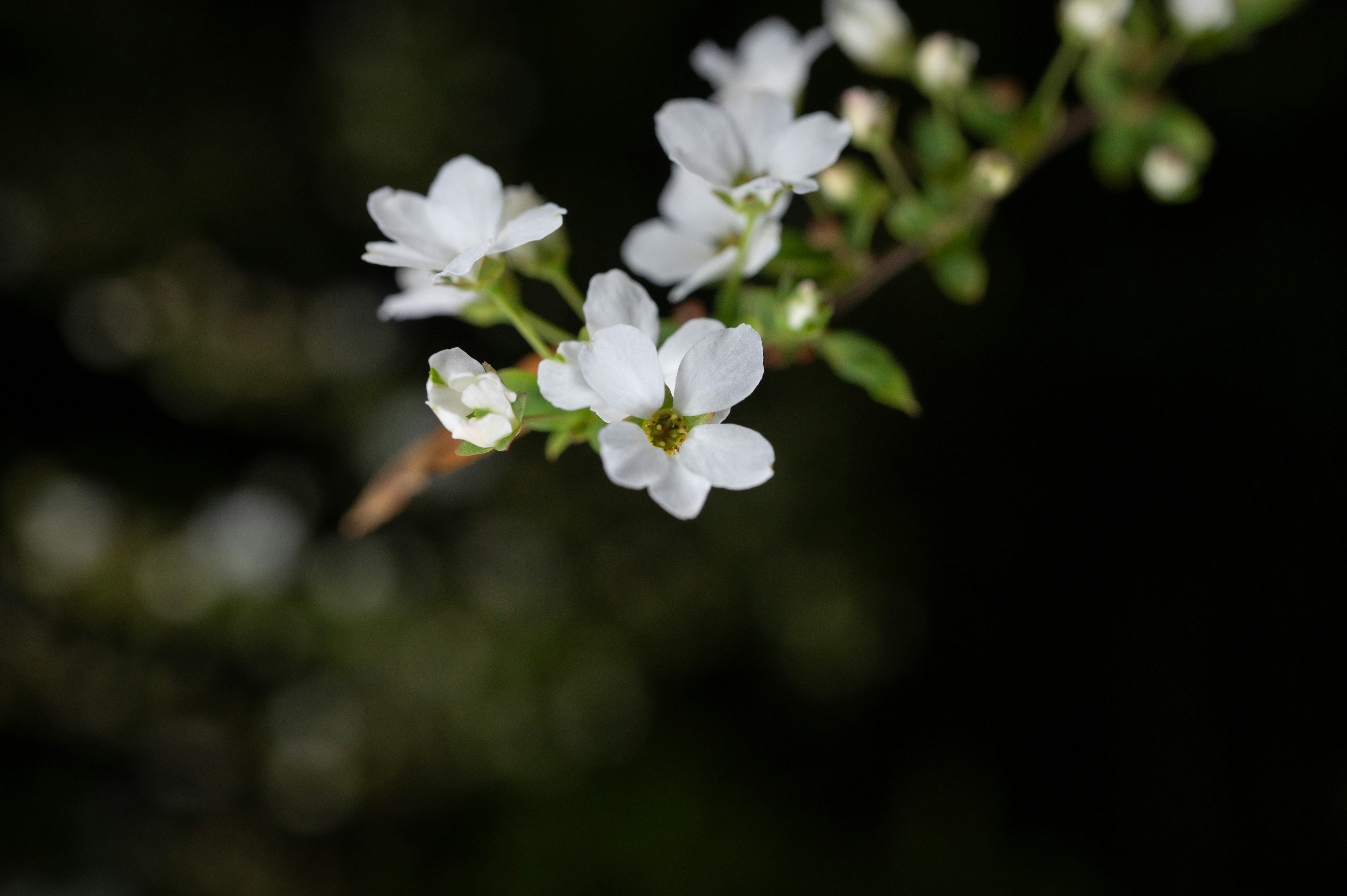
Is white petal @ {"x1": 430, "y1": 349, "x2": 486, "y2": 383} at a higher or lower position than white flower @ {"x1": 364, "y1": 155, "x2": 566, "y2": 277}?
lower

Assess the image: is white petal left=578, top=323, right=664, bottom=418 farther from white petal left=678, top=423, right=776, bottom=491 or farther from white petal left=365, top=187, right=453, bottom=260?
white petal left=365, top=187, right=453, bottom=260

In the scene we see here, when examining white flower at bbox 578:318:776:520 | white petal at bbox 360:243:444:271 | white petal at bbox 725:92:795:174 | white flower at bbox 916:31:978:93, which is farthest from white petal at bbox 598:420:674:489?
white flower at bbox 916:31:978:93

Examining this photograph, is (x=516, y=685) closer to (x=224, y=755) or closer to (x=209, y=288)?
(x=224, y=755)

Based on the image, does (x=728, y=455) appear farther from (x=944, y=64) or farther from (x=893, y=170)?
(x=944, y=64)

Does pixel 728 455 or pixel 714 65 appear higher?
pixel 714 65

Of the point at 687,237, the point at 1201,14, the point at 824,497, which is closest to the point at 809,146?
the point at 687,237

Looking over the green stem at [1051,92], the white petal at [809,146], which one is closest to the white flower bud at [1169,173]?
the green stem at [1051,92]
